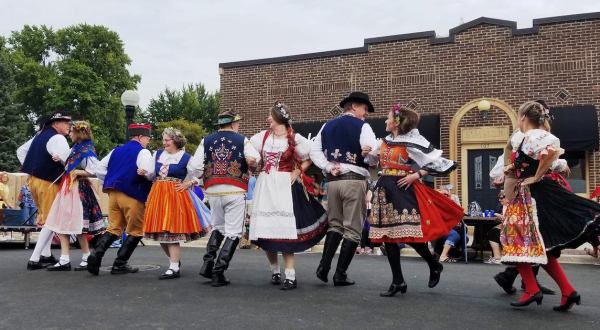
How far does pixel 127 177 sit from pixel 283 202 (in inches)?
88.5

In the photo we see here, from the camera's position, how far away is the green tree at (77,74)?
3666 centimetres

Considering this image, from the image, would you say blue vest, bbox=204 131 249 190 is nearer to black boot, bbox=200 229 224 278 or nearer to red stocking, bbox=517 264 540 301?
black boot, bbox=200 229 224 278

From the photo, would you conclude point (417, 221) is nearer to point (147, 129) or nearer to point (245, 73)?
point (147, 129)

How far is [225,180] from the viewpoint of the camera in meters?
6.00

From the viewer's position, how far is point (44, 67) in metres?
37.8

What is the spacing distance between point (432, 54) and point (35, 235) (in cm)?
1321

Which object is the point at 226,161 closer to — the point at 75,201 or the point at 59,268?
the point at 75,201

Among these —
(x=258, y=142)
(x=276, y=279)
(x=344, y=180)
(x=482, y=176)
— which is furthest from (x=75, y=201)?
(x=482, y=176)

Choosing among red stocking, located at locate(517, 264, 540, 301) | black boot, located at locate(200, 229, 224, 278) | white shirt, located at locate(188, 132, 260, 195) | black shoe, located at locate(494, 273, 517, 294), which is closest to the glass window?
black shoe, located at locate(494, 273, 517, 294)

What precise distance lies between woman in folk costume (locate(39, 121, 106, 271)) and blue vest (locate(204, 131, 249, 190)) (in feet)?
6.23

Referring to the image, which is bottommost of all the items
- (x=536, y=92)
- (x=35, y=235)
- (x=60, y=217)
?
(x=35, y=235)

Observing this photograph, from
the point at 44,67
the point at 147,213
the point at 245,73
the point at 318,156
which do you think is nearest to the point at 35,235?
the point at 245,73

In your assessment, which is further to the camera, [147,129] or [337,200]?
[147,129]

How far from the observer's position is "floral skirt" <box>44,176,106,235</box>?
695cm
